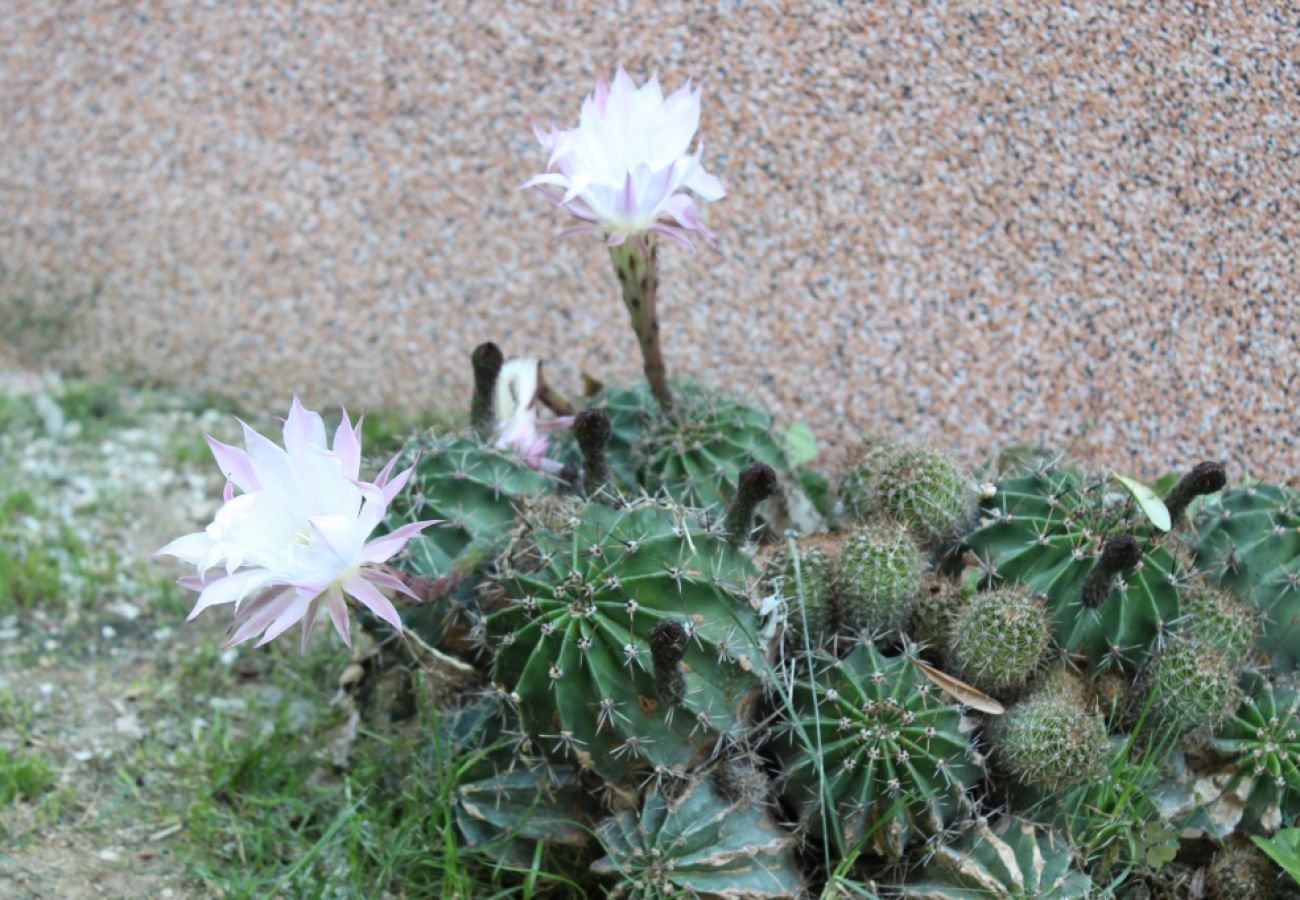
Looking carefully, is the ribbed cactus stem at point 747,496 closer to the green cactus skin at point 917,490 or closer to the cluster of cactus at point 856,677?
the cluster of cactus at point 856,677

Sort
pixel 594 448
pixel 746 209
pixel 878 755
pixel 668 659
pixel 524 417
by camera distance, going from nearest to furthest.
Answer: pixel 668 659, pixel 878 755, pixel 594 448, pixel 524 417, pixel 746 209

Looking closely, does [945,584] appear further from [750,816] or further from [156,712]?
[156,712]

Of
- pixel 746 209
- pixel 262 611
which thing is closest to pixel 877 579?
pixel 262 611

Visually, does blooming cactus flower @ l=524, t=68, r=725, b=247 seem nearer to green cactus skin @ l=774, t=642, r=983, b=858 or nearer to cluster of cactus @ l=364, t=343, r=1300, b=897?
cluster of cactus @ l=364, t=343, r=1300, b=897

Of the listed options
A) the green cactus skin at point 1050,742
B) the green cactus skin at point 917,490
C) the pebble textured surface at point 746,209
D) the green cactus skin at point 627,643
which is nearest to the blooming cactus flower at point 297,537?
the green cactus skin at point 627,643

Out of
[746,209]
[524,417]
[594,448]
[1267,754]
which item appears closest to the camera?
[1267,754]

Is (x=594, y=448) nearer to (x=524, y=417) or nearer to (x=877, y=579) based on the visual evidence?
(x=524, y=417)
